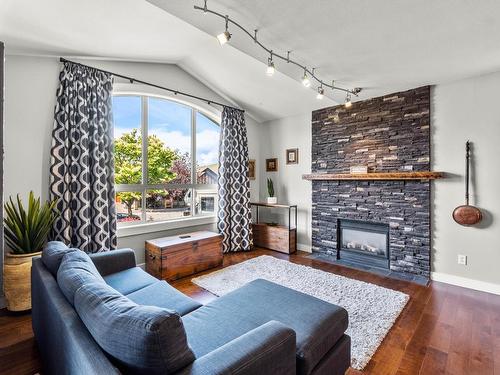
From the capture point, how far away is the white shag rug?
204 cm

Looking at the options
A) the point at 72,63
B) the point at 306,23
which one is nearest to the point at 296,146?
the point at 306,23

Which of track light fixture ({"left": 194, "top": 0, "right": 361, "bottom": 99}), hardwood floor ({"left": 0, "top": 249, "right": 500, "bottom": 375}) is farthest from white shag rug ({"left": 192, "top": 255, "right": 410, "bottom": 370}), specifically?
track light fixture ({"left": 194, "top": 0, "right": 361, "bottom": 99})

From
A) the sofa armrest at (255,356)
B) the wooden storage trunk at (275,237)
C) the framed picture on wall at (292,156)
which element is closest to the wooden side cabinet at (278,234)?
the wooden storage trunk at (275,237)

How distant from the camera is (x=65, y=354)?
1117mm

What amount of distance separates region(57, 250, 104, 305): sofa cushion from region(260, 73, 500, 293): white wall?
12.1ft

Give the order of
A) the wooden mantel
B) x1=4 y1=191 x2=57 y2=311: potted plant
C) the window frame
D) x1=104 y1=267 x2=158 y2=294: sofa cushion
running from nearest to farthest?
x1=104 y1=267 x2=158 y2=294: sofa cushion
x1=4 y1=191 x2=57 y2=311: potted plant
the wooden mantel
the window frame

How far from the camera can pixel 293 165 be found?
469cm

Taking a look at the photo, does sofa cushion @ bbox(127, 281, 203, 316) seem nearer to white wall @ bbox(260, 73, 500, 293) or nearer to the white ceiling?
the white ceiling

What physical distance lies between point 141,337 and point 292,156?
4150 mm

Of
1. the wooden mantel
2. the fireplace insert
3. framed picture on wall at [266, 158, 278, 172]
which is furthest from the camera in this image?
framed picture on wall at [266, 158, 278, 172]

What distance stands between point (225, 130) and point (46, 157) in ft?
8.23

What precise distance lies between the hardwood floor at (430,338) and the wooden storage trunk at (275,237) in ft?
5.83

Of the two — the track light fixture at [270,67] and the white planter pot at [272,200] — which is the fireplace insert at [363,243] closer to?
the white planter pot at [272,200]

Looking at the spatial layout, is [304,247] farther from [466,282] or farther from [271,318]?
[271,318]
